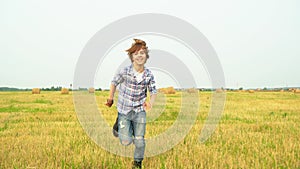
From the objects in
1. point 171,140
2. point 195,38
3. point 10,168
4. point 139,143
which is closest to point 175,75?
point 195,38

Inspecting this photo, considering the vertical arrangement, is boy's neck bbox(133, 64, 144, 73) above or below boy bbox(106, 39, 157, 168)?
above

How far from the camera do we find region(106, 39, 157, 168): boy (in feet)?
15.5

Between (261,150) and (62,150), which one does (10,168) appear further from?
(261,150)

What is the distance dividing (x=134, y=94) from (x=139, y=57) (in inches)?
22.0

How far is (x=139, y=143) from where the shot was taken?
4629 mm

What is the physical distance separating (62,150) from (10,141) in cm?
133

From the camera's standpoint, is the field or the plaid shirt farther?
the plaid shirt

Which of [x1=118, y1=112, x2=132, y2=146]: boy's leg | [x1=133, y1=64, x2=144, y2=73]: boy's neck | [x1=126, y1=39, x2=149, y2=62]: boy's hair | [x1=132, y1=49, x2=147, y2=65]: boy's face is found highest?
[x1=126, y1=39, x2=149, y2=62]: boy's hair

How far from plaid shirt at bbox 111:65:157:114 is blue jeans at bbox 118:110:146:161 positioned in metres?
0.09

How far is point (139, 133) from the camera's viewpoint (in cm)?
468

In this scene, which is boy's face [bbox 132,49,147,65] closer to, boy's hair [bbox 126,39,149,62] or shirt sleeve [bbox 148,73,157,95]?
boy's hair [bbox 126,39,149,62]

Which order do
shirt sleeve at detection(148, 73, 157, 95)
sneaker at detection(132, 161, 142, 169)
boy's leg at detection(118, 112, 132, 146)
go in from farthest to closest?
shirt sleeve at detection(148, 73, 157, 95) → boy's leg at detection(118, 112, 132, 146) → sneaker at detection(132, 161, 142, 169)

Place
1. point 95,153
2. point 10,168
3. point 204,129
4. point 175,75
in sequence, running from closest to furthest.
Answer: point 10,168 → point 95,153 → point 175,75 → point 204,129

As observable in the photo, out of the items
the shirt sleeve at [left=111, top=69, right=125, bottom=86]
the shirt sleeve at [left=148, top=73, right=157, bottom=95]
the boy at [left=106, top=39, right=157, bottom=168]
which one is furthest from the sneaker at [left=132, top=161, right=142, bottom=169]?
the shirt sleeve at [left=111, top=69, right=125, bottom=86]
